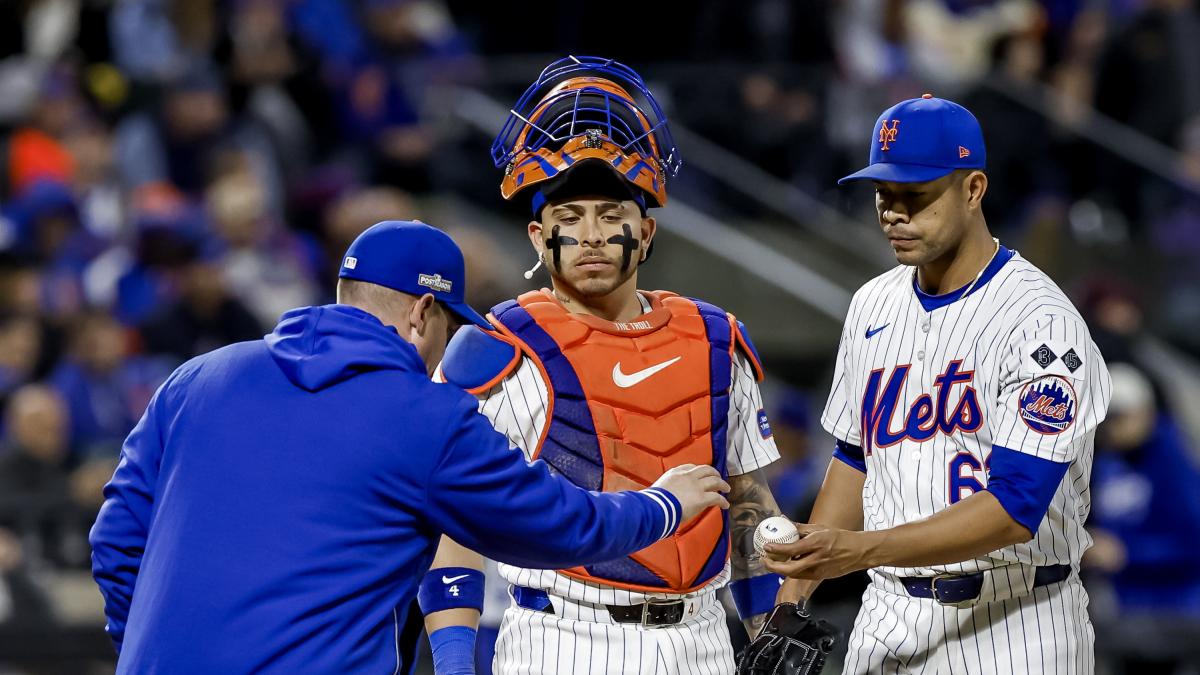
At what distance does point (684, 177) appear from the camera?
34.4 feet

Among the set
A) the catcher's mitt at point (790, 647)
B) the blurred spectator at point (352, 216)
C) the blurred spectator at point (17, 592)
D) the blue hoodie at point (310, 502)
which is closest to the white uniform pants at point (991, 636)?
the catcher's mitt at point (790, 647)

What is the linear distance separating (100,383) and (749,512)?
15.6 feet

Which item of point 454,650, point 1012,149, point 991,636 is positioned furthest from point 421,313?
point 1012,149

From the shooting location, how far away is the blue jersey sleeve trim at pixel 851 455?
4359 mm

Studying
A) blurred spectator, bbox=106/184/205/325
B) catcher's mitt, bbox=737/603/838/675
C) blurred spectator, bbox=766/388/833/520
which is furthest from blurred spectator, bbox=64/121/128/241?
catcher's mitt, bbox=737/603/838/675

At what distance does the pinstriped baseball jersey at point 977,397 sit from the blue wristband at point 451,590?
3.24 feet

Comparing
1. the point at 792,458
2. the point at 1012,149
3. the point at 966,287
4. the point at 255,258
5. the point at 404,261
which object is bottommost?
the point at 404,261

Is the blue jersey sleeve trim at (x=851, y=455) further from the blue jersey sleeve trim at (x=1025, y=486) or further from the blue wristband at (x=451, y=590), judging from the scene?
the blue wristband at (x=451, y=590)

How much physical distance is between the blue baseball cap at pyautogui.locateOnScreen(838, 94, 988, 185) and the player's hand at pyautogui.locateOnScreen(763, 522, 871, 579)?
2.75 ft

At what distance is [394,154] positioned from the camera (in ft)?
32.5

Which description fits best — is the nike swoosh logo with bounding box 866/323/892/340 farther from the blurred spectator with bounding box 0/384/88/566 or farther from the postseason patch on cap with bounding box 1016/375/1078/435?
the blurred spectator with bounding box 0/384/88/566

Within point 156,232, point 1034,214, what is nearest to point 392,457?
point 156,232

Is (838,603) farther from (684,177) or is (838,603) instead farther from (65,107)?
(65,107)

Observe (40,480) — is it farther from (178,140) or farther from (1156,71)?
(1156,71)
